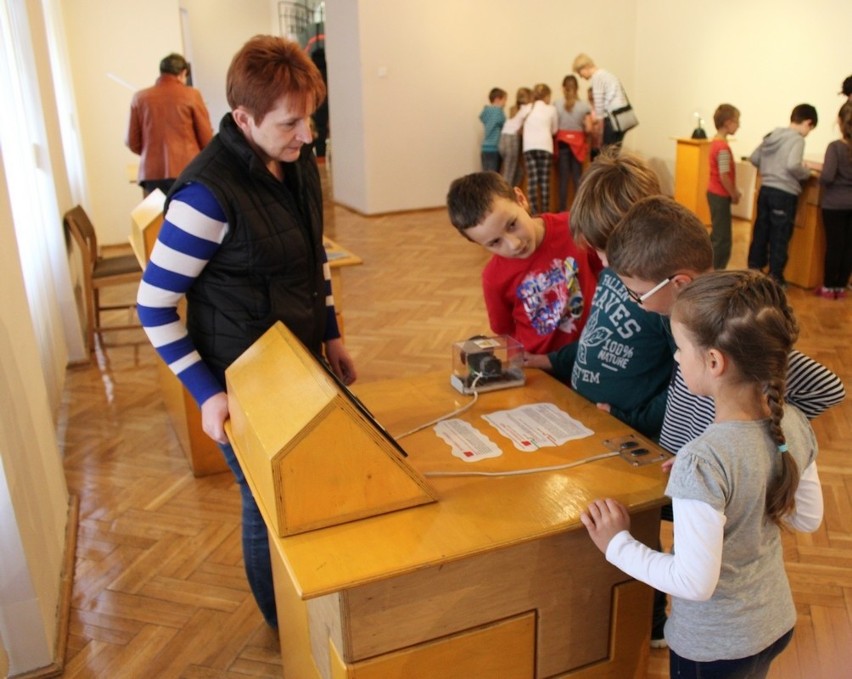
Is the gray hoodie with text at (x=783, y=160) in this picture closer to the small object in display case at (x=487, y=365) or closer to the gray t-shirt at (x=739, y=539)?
the small object in display case at (x=487, y=365)

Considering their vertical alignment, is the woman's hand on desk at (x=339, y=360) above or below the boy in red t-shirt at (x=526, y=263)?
below

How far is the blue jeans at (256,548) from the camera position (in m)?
2.10

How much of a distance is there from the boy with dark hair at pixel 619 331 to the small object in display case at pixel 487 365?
7.2 inches

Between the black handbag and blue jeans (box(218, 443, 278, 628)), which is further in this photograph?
the black handbag

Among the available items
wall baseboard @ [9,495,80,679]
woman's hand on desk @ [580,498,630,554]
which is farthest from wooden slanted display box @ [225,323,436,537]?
wall baseboard @ [9,495,80,679]

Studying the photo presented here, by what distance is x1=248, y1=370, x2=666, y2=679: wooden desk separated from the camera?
1422mm

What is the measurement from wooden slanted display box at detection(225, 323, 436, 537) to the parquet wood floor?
1088 mm

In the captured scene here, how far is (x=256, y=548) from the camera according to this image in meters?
2.21

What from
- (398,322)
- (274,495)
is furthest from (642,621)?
(398,322)

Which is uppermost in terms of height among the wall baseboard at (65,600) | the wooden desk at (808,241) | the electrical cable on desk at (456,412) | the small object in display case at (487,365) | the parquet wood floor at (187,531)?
the small object in display case at (487,365)

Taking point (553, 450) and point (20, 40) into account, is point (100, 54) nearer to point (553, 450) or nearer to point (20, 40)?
point (20, 40)

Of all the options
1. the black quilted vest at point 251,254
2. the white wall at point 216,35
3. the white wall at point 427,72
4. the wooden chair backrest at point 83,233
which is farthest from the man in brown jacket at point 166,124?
the white wall at point 216,35

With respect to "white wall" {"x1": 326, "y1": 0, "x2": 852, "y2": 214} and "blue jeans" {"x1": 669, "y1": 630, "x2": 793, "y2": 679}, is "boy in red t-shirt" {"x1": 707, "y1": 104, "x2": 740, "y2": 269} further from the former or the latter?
"blue jeans" {"x1": 669, "y1": 630, "x2": 793, "y2": 679}

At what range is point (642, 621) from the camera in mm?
1762
